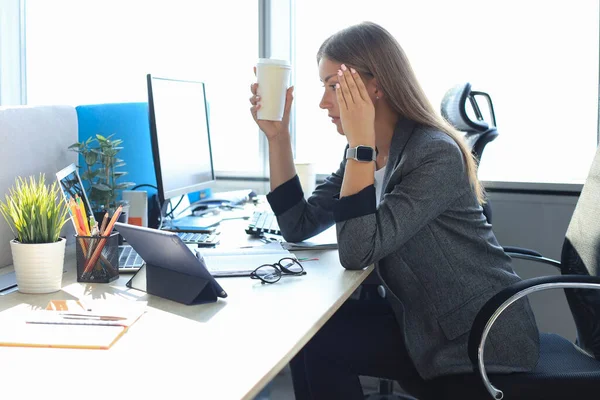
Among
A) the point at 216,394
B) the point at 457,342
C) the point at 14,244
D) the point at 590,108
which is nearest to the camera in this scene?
the point at 216,394

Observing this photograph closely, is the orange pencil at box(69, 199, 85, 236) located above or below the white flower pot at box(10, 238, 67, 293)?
above

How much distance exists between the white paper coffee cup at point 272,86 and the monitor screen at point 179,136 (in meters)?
0.32

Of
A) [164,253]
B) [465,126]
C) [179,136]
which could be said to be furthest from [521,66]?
[164,253]

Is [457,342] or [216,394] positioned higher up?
[216,394]

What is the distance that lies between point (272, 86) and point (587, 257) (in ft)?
2.92

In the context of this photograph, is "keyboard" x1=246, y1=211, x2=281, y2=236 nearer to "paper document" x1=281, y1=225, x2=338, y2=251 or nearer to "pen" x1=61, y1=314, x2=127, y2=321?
"paper document" x1=281, y1=225, x2=338, y2=251

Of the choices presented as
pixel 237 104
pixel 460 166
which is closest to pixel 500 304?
pixel 460 166

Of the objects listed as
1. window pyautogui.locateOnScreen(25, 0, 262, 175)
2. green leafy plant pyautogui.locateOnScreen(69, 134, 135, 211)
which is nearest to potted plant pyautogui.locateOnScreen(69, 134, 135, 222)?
green leafy plant pyautogui.locateOnScreen(69, 134, 135, 211)

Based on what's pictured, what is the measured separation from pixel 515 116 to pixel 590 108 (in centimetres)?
27

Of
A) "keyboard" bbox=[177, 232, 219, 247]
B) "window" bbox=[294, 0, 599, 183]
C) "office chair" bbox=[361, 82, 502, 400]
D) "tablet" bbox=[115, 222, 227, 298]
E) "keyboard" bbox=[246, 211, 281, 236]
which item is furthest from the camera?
"window" bbox=[294, 0, 599, 183]

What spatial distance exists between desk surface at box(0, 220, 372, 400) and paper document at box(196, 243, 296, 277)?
10 centimetres

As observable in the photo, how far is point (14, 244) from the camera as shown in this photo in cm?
143

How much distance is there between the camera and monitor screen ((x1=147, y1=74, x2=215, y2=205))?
6.79 feet

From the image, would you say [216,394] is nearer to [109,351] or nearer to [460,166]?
[109,351]
